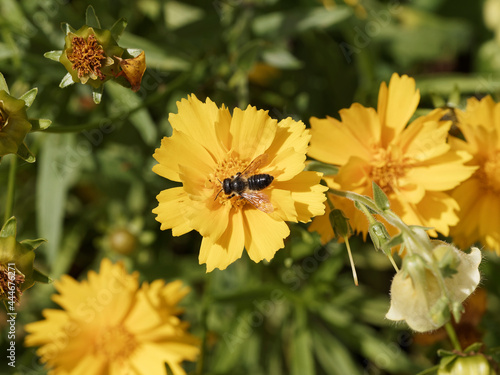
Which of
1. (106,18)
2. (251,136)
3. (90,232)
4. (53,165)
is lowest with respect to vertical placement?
(90,232)

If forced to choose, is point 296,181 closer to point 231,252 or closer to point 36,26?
point 231,252

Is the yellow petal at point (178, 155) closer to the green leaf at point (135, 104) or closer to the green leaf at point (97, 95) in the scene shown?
the green leaf at point (97, 95)

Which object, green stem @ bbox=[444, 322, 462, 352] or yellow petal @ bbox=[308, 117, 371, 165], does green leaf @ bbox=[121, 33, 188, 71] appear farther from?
green stem @ bbox=[444, 322, 462, 352]

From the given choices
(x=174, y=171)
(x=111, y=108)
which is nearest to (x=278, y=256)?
(x=174, y=171)

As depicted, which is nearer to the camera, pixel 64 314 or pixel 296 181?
pixel 296 181

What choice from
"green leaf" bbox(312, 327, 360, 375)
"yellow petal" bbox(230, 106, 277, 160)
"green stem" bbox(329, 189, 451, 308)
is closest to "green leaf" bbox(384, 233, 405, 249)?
"green stem" bbox(329, 189, 451, 308)

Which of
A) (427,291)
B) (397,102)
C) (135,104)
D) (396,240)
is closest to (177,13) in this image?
(135,104)
